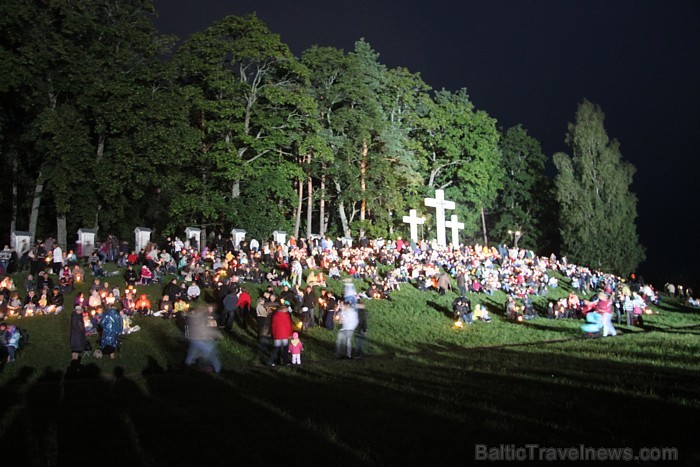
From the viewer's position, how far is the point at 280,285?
25.3 meters

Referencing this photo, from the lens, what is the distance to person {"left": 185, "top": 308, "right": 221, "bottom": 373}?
1355cm

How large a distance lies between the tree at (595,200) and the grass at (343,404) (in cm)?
3631

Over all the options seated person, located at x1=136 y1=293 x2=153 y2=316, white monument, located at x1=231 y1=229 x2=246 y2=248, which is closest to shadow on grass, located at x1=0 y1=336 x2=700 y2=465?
seated person, located at x1=136 y1=293 x2=153 y2=316

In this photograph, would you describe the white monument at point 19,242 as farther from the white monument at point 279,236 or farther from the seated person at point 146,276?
the white monument at point 279,236

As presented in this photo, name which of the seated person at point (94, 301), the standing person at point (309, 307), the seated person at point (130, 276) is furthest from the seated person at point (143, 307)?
the standing person at point (309, 307)

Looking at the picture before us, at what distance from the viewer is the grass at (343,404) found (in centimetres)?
644

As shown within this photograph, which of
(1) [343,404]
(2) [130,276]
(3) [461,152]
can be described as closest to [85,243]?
(2) [130,276]

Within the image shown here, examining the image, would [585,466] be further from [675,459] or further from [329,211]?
[329,211]

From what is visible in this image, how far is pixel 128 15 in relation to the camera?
32219mm

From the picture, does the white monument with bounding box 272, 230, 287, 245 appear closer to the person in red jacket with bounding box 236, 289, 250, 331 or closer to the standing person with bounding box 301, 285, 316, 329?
the person in red jacket with bounding box 236, 289, 250, 331

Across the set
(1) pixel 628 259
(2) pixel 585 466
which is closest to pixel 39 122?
(2) pixel 585 466

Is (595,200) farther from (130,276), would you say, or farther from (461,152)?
(130,276)

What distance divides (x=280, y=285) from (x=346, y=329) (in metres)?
9.86

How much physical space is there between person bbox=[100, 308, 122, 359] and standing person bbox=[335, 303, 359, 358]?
5.99m
